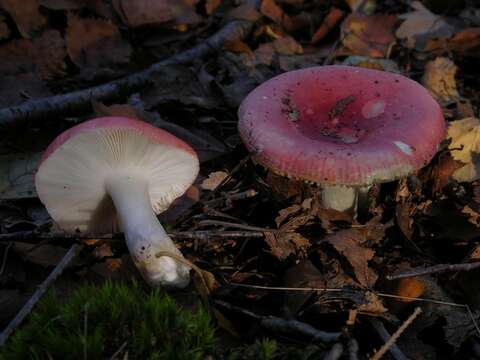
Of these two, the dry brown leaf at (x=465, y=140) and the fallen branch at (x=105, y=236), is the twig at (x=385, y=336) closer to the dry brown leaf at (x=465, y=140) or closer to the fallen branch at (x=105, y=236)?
the fallen branch at (x=105, y=236)

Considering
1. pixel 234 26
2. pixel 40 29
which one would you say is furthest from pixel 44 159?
pixel 234 26

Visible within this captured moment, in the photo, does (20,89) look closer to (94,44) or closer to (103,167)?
(94,44)

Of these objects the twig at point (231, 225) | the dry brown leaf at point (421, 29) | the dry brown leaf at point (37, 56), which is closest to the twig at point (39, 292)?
the twig at point (231, 225)

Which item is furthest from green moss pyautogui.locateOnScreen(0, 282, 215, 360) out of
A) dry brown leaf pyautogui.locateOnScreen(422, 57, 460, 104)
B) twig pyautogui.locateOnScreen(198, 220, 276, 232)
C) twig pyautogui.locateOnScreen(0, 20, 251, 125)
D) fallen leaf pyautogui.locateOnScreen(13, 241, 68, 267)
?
dry brown leaf pyautogui.locateOnScreen(422, 57, 460, 104)

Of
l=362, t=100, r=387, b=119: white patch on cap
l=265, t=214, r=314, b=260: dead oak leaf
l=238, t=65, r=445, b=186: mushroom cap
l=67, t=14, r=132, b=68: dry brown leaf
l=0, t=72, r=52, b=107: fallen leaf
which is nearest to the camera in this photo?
l=238, t=65, r=445, b=186: mushroom cap

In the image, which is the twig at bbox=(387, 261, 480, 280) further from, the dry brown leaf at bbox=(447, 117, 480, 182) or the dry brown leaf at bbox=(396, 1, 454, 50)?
the dry brown leaf at bbox=(396, 1, 454, 50)

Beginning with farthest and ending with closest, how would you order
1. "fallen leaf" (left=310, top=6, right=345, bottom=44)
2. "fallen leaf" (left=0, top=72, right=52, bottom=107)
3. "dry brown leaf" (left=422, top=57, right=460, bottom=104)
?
"fallen leaf" (left=310, top=6, right=345, bottom=44) → "dry brown leaf" (left=422, top=57, right=460, bottom=104) → "fallen leaf" (left=0, top=72, right=52, bottom=107)

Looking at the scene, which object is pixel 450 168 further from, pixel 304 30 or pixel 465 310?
pixel 304 30
